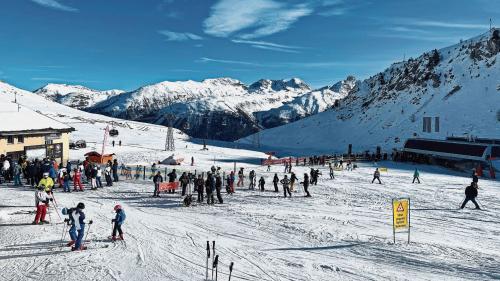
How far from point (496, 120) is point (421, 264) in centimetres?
8398

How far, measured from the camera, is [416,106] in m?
108

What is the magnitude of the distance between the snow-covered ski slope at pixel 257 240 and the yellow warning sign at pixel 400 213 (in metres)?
0.78

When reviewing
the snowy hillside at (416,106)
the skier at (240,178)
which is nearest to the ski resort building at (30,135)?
the skier at (240,178)

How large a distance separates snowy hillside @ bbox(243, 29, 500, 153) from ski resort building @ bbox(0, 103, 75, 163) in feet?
217

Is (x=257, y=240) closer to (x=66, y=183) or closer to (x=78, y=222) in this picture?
(x=78, y=222)

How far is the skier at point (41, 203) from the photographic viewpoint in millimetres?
16109

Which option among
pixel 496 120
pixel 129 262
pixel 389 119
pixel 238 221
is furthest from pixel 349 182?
pixel 389 119

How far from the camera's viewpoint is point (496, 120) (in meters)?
84.4

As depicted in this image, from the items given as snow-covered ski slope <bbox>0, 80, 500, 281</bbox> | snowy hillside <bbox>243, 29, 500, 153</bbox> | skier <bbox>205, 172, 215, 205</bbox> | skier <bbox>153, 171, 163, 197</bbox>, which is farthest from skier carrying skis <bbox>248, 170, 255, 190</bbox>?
snowy hillside <bbox>243, 29, 500, 153</bbox>

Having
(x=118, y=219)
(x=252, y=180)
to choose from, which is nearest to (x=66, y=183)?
(x=252, y=180)

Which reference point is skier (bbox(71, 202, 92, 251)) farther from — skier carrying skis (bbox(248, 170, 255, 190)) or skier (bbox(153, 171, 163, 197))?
skier carrying skis (bbox(248, 170, 255, 190))

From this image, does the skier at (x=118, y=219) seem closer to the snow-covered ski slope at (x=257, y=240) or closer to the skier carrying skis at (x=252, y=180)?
the snow-covered ski slope at (x=257, y=240)

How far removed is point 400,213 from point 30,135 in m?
30.7

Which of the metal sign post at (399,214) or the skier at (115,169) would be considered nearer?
the metal sign post at (399,214)
